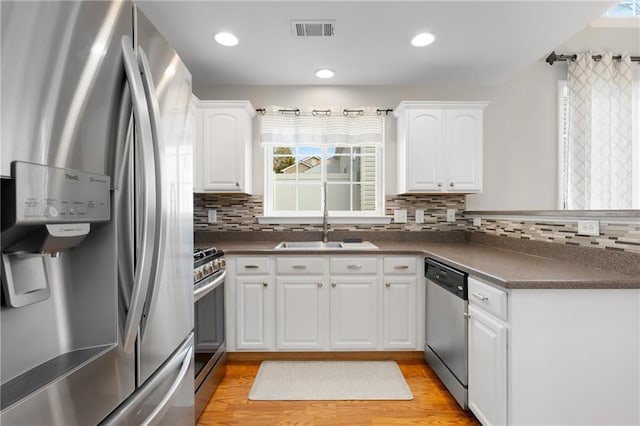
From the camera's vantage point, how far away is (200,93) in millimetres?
3299

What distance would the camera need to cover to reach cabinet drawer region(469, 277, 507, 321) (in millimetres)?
1561

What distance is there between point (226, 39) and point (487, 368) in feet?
8.46

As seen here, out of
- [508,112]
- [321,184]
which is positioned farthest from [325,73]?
[508,112]

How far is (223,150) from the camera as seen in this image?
296cm

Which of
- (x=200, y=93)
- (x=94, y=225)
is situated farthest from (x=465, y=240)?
(x=94, y=225)

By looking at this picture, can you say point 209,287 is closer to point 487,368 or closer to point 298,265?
point 298,265

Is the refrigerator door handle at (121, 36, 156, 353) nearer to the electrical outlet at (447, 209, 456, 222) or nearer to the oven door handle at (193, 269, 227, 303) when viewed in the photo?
the oven door handle at (193, 269, 227, 303)

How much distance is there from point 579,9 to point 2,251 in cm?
294

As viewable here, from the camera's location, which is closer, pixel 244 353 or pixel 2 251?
pixel 2 251

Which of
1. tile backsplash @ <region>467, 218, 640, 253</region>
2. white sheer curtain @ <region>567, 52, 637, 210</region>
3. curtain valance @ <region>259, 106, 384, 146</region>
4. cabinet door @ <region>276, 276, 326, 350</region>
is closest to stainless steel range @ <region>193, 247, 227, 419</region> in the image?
cabinet door @ <region>276, 276, 326, 350</region>

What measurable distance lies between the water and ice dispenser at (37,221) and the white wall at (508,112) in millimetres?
2656

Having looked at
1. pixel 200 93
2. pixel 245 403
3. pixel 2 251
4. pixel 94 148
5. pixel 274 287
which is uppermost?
pixel 200 93

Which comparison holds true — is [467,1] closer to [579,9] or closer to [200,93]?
[579,9]

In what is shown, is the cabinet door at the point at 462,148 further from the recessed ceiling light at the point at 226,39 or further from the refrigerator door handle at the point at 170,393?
the refrigerator door handle at the point at 170,393
